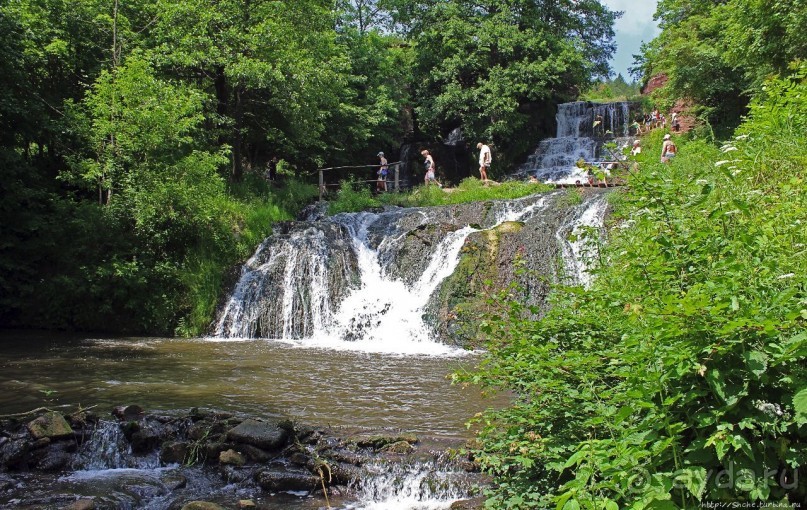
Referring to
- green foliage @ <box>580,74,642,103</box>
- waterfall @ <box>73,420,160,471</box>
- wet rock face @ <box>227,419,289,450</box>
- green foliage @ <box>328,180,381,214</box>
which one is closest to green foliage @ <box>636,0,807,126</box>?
green foliage @ <box>580,74,642,103</box>

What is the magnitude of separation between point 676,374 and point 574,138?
24.9m

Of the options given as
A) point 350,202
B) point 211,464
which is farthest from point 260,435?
point 350,202

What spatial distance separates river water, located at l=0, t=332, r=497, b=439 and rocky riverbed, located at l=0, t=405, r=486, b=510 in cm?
67

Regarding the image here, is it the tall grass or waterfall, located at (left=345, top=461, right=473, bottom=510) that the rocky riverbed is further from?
the tall grass

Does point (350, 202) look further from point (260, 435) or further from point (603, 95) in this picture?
point (603, 95)

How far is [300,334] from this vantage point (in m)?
13.8

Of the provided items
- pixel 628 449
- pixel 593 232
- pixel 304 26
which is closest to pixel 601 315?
pixel 593 232

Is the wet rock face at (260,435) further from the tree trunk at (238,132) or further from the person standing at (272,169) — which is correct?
the person standing at (272,169)

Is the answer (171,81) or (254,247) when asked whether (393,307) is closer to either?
(254,247)

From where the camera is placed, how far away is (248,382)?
344 inches

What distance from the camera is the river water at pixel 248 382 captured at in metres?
7.15

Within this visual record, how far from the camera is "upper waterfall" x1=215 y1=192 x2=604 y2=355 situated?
13.5m

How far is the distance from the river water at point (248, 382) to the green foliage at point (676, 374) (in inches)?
93.1

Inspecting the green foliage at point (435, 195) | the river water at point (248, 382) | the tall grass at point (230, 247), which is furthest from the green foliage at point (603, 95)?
the river water at point (248, 382)
